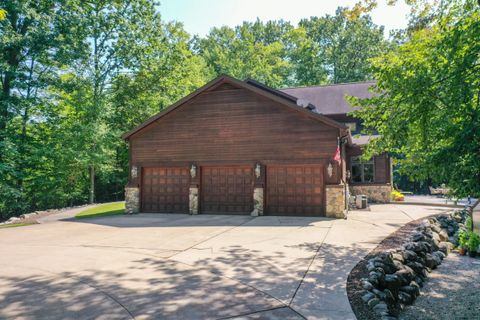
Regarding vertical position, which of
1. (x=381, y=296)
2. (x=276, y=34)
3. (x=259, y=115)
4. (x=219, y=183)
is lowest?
(x=381, y=296)

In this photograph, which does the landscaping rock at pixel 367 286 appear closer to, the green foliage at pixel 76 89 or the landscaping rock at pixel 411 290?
the landscaping rock at pixel 411 290

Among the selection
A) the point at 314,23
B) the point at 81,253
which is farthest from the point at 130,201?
the point at 314,23

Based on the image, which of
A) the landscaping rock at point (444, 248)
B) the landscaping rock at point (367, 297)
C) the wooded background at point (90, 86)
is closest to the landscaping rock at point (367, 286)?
the landscaping rock at point (367, 297)

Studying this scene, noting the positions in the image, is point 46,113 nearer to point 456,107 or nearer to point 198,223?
point 198,223

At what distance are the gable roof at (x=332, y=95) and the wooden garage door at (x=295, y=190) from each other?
1023 centimetres

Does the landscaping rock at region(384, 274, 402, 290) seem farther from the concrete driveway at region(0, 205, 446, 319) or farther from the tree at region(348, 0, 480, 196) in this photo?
the tree at region(348, 0, 480, 196)

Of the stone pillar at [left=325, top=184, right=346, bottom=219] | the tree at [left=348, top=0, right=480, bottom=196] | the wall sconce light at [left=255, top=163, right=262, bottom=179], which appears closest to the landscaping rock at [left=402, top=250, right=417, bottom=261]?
the tree at [left=348, top=0, right=480, bottom=196]

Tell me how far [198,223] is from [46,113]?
59.7ft

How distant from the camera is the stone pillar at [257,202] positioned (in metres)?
15.2

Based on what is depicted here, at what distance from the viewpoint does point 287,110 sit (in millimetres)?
15164

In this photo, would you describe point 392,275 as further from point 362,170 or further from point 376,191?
point 362,170

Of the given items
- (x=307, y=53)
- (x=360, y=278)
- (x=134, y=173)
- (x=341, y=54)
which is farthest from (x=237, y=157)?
(x=341, y=54)

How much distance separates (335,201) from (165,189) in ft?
29.5

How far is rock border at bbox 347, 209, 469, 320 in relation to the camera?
15.5ft
